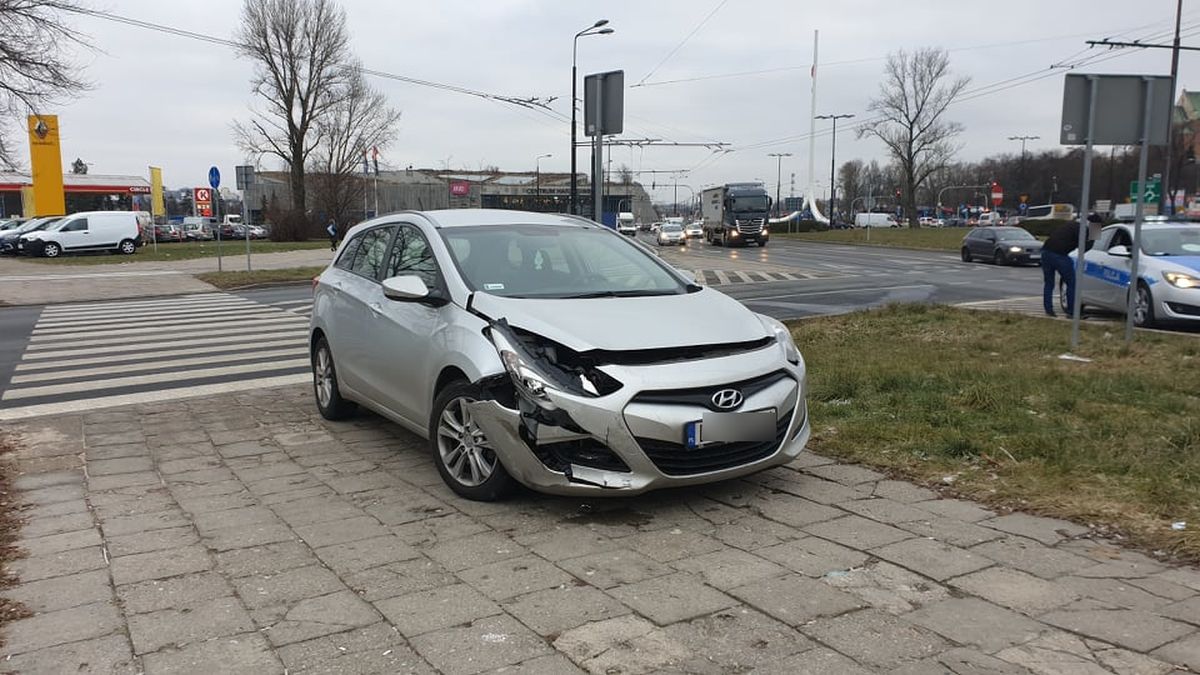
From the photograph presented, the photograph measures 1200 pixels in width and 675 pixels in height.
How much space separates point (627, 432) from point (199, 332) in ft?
35.1

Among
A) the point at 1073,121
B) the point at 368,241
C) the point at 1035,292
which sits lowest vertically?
the point at 1035,292

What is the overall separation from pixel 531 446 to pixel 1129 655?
2.56 meters

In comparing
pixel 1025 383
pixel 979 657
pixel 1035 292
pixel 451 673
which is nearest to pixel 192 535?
pixel 451 673

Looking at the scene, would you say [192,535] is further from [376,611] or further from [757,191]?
[757,191]

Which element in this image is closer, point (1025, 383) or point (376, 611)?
point (376, 611)

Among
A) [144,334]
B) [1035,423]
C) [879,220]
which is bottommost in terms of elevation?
[144,334]

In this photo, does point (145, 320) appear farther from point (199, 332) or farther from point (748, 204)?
point (748, 204)

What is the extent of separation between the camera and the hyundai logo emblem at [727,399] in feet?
13.7

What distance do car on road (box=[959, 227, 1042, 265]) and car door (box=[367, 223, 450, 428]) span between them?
2906cm

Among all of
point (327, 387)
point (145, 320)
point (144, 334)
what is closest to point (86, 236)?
point (145, 320)

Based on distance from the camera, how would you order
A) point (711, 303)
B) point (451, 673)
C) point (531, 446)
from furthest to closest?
1. point (711, 303)
2. point (531, 446)
3. point (451, 673)

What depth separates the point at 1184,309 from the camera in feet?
36.9

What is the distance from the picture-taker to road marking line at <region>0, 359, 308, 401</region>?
8.33 metres

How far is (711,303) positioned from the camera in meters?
5.05
